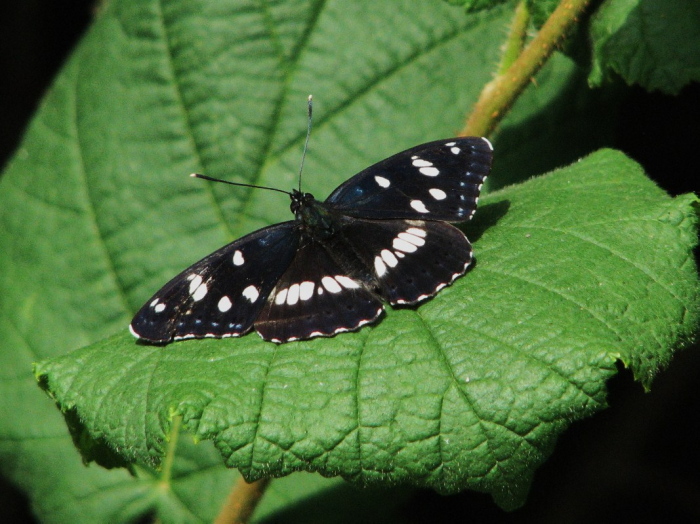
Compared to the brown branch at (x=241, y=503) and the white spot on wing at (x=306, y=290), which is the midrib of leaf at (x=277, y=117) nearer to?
the white spot on wing at (x=306, y=290)

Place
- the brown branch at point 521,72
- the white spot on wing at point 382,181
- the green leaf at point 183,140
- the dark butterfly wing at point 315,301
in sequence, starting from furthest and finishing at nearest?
the green leaf at point 183,140 < the brown branch at point 521,72 < the white spot on wing at point 382,181 < the dark butterfly wing at point 315,301

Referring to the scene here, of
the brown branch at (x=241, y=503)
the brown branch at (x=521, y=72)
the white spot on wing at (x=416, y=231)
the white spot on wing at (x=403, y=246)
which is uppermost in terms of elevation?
the brown branch at (x=521, y=72)

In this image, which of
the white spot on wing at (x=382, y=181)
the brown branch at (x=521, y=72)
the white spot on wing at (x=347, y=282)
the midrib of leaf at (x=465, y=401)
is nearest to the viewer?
the midrib of leaf at (x=465, y=401)

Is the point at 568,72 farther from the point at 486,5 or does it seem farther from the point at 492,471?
the point at 492,471

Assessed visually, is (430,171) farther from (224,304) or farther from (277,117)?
(277,117)

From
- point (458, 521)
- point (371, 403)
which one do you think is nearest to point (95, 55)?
point (371, 403)

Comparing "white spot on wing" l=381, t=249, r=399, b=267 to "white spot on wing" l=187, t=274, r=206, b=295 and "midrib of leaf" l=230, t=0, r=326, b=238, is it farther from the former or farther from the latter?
"midrib of leaf" l=230, t=0, r=326, b=238

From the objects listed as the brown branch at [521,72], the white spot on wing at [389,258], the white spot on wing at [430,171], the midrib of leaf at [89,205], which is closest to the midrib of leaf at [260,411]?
the white spot on wing at [389,258]
